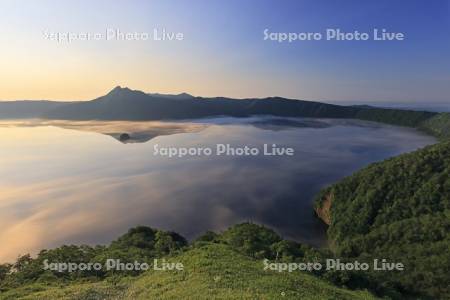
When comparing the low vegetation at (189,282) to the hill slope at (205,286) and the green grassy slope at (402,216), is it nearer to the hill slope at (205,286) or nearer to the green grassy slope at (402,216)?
the hill slope at (205,286)

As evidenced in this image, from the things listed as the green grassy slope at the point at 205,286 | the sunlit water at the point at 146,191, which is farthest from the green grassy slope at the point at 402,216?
the green grassy slope at the point at 205,286

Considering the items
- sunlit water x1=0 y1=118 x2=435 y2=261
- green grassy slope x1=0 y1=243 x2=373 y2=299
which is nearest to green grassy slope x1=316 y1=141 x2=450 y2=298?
sunlit water x1=0 y1=118 x2=435 y2=261

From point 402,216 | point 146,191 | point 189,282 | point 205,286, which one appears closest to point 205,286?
point 205,286

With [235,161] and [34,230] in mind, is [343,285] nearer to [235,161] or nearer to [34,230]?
[34,230]

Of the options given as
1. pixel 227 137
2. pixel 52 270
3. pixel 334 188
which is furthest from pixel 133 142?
pixel 52 270

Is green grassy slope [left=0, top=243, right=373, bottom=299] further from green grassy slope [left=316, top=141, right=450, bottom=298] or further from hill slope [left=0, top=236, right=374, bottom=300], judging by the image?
green grassy slope [left=316, top=141, right=450, bottom=298]
